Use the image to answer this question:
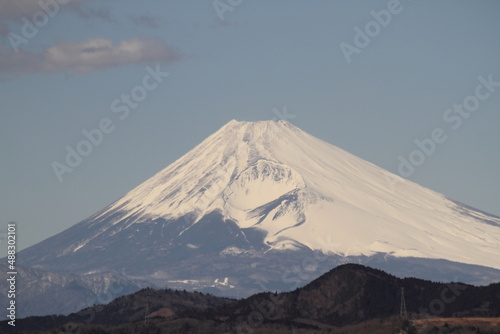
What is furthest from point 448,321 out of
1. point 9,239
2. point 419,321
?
point 9,239

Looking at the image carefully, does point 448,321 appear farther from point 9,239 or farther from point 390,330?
point 9,239

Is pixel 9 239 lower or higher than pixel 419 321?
higher

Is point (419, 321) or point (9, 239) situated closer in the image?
point (9, 239)

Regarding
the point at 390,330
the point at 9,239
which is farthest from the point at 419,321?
the point at 9,239

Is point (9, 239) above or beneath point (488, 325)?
above

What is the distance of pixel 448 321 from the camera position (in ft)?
634

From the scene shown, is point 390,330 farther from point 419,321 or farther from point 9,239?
point 9,239

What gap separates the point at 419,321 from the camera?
198m

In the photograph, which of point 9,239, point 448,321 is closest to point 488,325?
point 448,321

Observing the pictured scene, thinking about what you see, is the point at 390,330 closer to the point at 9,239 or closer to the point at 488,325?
the point at 488,325

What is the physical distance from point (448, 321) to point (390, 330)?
8.23m

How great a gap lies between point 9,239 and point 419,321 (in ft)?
193

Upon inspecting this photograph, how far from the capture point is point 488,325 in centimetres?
18875

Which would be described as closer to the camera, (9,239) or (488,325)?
(9,239)
